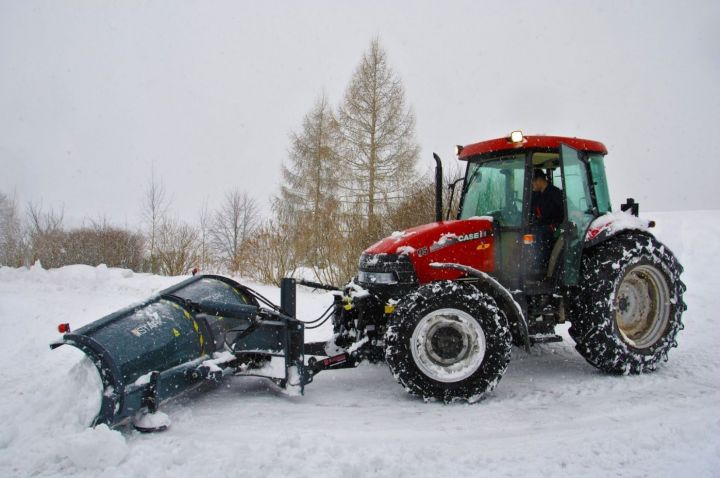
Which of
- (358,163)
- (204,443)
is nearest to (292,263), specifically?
(358,163)

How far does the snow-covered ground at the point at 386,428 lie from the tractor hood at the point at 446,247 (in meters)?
1.09

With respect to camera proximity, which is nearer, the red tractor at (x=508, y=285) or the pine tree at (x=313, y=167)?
the red tractor at (x=508, y=285)

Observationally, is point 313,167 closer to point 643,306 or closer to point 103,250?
point 103,250

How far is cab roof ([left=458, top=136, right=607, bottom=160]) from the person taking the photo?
15.6 feet

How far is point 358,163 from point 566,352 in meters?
13.8

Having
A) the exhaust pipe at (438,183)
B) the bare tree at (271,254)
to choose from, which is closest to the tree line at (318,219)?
the bare tree at (271,254)

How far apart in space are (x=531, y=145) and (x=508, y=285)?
1.31m

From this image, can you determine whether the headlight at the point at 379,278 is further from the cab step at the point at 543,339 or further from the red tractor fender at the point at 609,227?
the red tractor fender at the point at 609,227

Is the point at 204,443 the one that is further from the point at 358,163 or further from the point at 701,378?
the point at 358,163

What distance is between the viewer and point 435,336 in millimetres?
4191

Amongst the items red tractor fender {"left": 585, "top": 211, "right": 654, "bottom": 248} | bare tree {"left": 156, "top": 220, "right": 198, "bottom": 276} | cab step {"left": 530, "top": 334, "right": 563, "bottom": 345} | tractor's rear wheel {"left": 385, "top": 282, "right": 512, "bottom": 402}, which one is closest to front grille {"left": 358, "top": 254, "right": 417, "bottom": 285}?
tractor's rear wheel {"left": 385, "top": 282, "right": 512, "bottom": 402}

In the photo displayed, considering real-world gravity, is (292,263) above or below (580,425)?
above

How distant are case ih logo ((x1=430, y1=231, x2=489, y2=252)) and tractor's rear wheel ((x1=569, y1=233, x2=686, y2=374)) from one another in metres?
1.10

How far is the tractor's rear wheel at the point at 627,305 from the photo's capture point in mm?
4594
